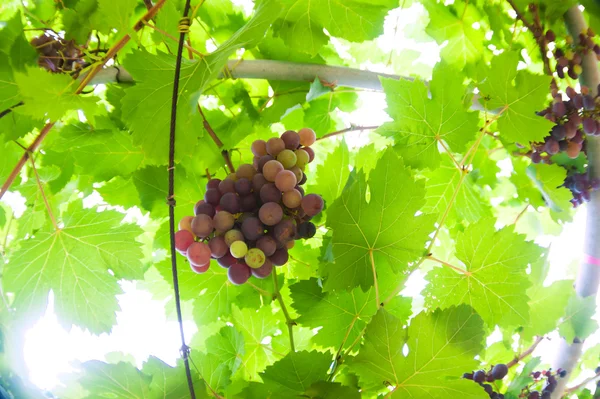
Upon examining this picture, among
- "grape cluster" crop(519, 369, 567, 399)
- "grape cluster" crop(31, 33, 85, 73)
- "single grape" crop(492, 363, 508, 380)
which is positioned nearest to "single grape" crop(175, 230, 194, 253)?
"grape cluster" crop(31, 33, 85, 73)

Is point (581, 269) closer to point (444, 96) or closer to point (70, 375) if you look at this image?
point (444, 96)

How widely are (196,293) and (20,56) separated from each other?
27.8 inches

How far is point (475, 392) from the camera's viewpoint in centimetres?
83

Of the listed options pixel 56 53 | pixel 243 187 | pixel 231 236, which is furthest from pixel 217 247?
pixel 56 53

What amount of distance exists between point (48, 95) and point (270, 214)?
0.48 meters

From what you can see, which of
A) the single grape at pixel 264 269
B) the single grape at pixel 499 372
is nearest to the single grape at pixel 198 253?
the single grape at pixel 264 269

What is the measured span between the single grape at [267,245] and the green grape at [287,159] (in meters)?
Answer: 0.16

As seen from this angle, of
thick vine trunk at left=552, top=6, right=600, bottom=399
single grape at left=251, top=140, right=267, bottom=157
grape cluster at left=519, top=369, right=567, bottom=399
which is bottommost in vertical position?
grape cluster at left=519, top=369, right=567, bottom=399

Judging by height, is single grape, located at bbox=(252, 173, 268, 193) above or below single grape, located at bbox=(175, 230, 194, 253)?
above

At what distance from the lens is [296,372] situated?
86cm

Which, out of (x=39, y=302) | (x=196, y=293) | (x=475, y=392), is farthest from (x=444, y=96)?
(x=39, y=302)

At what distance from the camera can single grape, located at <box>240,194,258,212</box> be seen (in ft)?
3.02

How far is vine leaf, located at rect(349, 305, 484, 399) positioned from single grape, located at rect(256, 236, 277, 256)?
0.23 metres

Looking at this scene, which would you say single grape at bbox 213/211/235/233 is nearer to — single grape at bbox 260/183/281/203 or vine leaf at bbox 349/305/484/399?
single grape at bbox 260/183/281/203
